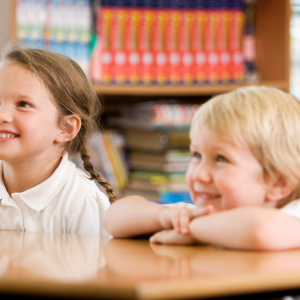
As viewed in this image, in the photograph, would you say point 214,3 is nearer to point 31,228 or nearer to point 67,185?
point 67,185

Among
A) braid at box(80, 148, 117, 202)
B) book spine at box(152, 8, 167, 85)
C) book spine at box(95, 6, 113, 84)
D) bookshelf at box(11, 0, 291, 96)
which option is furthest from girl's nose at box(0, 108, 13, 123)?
book spine at box(152, 8, 167, 85)

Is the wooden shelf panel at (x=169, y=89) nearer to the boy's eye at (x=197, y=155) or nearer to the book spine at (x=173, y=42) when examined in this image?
the book spine at (x=173, y=42)

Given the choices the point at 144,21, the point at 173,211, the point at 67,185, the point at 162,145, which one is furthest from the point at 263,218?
the point at 144,21

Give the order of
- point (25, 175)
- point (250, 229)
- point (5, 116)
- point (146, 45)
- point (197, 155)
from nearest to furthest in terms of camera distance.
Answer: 1. point (250, 229)
2. point (197, 155)
3. point (5, 116)
4. point (25, 175)
5. point (146, 45)

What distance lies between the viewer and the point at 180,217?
0.75m

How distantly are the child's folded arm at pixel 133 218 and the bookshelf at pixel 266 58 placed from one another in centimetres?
117

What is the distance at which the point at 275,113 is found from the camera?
0.79 m

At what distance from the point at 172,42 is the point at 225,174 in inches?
58.0

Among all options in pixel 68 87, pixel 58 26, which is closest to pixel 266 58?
pixel 58 26

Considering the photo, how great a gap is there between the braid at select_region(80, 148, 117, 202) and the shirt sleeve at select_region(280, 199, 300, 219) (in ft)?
2.00

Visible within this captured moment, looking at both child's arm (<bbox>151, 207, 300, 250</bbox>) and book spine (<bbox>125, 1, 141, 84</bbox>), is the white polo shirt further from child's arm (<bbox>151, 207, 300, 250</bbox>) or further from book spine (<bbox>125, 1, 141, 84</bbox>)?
book spine (<bbox>125, 1, 141, 84</bbox>)

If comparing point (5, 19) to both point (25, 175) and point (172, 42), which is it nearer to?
point (172, 42)

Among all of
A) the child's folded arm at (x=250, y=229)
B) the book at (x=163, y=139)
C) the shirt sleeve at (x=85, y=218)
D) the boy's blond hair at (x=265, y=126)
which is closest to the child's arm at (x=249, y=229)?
the child's folded arm at (x=250, y=229)

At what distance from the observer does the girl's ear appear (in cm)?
127
